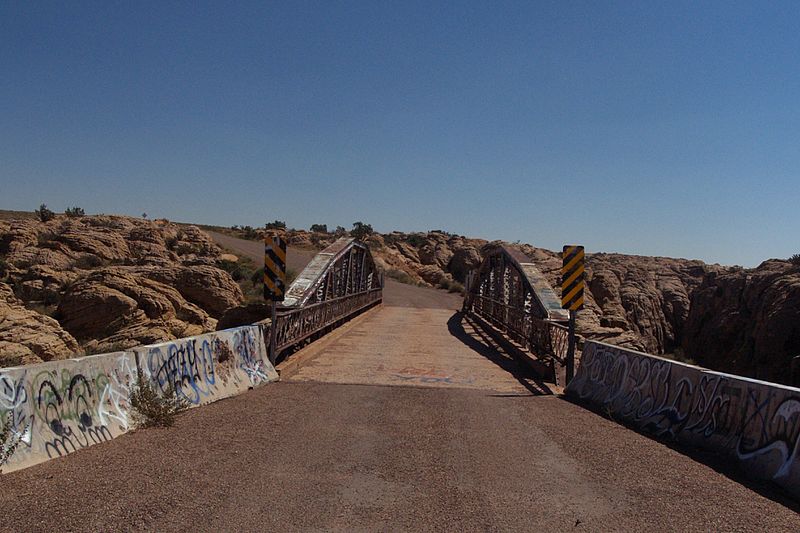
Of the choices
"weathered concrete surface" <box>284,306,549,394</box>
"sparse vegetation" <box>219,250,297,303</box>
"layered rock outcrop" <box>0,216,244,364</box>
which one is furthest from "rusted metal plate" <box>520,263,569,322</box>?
"sparse vegetation" <box>219,250,297,303</box>

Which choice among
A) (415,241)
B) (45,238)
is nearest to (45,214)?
(45,238)

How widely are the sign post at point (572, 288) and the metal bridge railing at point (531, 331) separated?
2.09 feet

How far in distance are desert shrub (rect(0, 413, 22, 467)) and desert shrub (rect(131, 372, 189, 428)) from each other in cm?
175

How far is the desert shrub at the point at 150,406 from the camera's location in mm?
7484

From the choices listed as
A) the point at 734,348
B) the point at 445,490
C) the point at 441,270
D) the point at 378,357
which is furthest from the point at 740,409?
the point at 441,270

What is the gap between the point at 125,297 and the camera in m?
22.7

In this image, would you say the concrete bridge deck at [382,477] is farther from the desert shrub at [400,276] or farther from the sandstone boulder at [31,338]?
the desert shrub at [400,276]

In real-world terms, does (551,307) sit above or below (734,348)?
above

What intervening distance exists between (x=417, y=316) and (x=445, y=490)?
85.3 feet

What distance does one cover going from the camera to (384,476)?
6.15m

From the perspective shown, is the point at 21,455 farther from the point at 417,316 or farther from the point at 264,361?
the point at 417,316

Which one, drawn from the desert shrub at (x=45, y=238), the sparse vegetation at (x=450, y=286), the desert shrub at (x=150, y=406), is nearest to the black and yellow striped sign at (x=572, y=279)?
the desert shrub at (x=150, y=406)

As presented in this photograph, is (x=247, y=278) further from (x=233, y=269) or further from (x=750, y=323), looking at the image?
(x=750, y=323)

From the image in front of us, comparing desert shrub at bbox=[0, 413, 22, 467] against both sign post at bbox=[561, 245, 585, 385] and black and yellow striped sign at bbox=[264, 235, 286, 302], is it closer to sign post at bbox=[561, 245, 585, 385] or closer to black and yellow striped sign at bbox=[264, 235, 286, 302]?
black and yellow striped sign at bbox=[264, 235, 286, 302]
